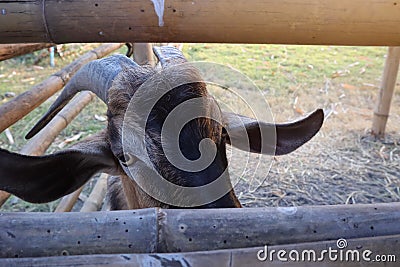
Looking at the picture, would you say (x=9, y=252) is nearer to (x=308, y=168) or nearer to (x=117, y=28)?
(x=117, y=28)

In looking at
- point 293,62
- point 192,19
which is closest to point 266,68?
point 293,62

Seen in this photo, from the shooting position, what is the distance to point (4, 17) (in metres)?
1.51

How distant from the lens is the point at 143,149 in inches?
76.0

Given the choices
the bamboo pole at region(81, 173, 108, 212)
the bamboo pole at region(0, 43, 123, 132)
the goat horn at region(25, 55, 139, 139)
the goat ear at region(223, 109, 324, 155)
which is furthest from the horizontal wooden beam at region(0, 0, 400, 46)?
the bamboo pole at region(81, 173, 108, 212)

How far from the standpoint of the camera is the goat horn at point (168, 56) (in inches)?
89.0

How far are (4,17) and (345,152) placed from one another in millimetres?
4362

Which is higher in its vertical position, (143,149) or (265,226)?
(265,226)

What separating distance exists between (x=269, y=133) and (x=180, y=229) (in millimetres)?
1402

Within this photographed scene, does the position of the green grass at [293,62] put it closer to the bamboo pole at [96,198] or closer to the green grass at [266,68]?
the green grass at [266,68]

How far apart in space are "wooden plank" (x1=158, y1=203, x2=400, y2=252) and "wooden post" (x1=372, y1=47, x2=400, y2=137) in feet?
13.4

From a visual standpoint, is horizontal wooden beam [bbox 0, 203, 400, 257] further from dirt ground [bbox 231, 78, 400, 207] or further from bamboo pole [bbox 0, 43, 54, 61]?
dirt ground [bbox 231, 78, 400, 207]

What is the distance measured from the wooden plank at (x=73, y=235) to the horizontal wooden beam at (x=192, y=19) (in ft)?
2.41

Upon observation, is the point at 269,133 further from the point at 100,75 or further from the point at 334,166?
the point at 334,166

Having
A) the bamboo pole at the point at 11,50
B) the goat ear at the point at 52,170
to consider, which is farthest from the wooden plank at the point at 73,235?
the bamboo pole at the point at 11,50
